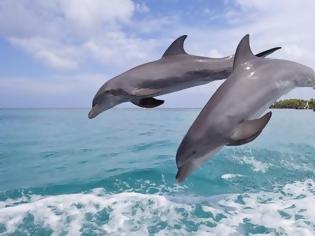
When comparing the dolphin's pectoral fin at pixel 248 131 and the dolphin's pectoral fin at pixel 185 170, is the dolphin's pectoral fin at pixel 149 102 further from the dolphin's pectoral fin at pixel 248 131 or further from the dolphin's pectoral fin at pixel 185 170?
the dolphin's pectoral fin at pixel 248 131

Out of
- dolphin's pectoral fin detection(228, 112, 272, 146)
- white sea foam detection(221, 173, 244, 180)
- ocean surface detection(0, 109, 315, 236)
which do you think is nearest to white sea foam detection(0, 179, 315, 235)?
ocean surface detection(0, 109, 315, 236)

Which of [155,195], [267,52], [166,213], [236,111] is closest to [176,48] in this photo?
[267,52]

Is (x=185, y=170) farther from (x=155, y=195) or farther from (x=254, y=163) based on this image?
(x=254, y=163)

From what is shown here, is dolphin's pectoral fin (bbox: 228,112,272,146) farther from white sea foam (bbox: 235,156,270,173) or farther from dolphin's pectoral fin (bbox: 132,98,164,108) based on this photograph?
white sea foam (bbox: 235,156,270,173)

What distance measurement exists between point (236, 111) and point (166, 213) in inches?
360

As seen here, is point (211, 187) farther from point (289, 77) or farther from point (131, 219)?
point (289, 77)

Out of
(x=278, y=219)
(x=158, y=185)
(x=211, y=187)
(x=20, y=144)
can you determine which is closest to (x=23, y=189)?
(x=158, y=185)

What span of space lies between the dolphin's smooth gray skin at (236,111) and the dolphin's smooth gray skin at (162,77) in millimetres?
184

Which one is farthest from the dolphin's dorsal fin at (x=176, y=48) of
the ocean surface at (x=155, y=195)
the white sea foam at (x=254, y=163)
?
the white sea foam at (x=254, y=163)

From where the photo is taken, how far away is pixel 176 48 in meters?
3.81

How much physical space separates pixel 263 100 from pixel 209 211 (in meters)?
9.25

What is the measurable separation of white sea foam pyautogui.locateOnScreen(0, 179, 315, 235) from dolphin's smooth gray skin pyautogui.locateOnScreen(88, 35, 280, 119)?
754cm

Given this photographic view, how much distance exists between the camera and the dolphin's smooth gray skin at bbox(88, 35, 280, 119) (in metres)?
3.13

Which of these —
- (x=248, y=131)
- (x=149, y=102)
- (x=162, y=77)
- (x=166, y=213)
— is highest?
(x=162, y=77)
